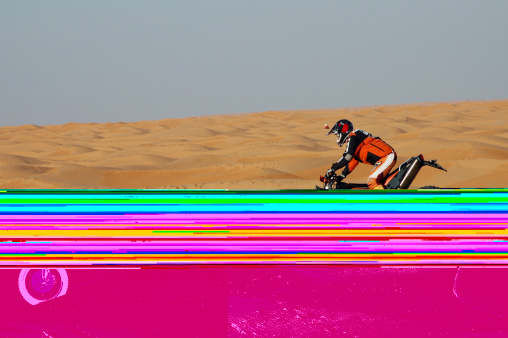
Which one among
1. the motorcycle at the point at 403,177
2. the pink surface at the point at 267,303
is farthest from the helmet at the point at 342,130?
the pink surface at the point at 267,303

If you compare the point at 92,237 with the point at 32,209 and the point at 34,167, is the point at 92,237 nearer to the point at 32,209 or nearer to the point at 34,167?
the point at 32,209

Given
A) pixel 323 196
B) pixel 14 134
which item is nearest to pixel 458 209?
pixel 323 196

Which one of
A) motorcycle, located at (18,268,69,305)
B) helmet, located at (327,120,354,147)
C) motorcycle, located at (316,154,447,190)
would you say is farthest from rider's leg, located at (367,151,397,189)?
motorcycle, located at (18,268,69,305)

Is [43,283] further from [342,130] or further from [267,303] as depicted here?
[342,130]

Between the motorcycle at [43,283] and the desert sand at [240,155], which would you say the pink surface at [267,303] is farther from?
the desert sand at [240,155]

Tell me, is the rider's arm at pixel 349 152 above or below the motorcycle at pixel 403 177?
above

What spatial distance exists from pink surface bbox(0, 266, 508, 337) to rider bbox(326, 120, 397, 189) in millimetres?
1181

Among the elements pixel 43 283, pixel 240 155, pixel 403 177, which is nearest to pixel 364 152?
pixel 403 177

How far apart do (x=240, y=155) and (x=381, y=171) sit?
775 inches

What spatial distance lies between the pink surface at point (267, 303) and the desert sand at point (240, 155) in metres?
9.90

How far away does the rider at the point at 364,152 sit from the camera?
741 cm

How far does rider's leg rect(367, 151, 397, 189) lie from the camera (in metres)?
7.50

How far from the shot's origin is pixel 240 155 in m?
27.1

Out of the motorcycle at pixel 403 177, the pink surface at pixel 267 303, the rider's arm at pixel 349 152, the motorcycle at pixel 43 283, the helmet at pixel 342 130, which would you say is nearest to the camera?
the pink surface at pixel 267 303
